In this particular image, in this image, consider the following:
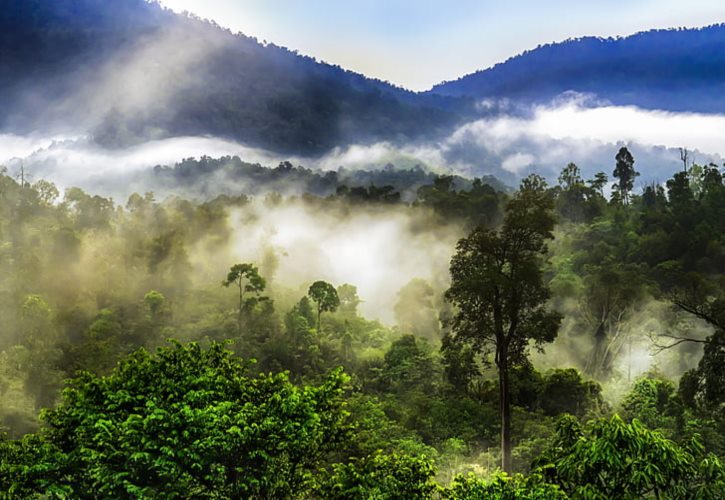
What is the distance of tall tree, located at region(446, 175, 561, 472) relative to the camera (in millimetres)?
17938

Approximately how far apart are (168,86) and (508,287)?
133 metres

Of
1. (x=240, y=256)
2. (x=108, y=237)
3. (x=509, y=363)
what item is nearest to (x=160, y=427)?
(x=509, y=363)

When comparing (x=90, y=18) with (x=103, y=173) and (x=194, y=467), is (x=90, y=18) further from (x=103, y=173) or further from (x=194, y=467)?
(x=194, y=467)

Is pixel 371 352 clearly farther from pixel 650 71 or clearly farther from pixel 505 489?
pixel 650 71

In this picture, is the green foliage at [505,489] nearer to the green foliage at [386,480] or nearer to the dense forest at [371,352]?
the dense forest at [371,352]

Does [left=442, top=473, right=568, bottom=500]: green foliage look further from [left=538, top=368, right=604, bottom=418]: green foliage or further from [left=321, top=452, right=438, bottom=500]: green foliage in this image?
[left=538, top=368, right=604, bottom=418]: green foliage

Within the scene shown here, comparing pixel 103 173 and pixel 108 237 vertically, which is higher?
pixel 103 173

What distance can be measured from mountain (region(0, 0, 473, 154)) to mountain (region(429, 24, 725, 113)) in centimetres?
4399

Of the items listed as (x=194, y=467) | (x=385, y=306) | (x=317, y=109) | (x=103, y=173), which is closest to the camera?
(x=194, y=467)

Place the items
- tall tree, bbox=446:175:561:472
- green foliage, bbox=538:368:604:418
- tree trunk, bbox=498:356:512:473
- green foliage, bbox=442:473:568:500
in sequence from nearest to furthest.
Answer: green foliage, bbox=442:473:568:500, tree trunk, bbox=498:356:512:473, tall tree, bbox=446:175:561:472, green foliage, bbox=538:368:604:418

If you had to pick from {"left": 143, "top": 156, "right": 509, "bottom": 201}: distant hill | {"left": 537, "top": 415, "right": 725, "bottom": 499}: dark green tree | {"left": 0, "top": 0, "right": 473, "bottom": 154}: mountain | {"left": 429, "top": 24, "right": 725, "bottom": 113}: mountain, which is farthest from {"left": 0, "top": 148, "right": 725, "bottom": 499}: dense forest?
{"left": 429, "top": 24, "right": 725, "bottom": 113}: mountain

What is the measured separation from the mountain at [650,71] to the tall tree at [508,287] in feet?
504

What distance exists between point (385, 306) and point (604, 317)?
20.9 m

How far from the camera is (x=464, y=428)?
850 inches
